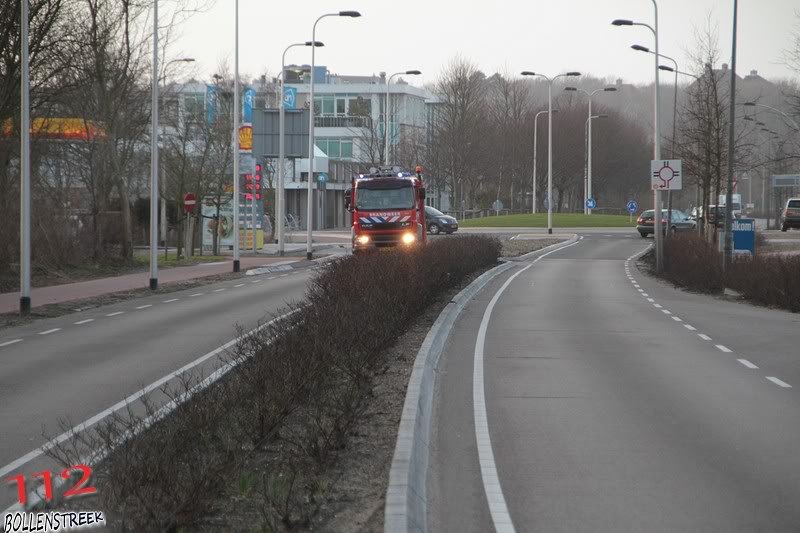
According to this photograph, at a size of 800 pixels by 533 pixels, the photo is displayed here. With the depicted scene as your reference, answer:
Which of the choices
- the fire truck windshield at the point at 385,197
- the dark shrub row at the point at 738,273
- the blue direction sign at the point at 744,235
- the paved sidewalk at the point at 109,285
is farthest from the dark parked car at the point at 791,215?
the fire truck windshield at the point at 385,197

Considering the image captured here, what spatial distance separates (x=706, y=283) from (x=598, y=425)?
22.7 m

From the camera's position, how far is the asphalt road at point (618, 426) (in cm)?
785

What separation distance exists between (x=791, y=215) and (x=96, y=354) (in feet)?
221

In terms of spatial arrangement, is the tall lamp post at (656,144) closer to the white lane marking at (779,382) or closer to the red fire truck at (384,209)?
the red fire truck at (384,209)

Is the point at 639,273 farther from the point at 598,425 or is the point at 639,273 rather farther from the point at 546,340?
the point at 598,425

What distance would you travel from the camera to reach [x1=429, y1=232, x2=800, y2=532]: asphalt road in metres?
7.85

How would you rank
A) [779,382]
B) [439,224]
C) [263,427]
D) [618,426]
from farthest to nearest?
[439,224] → [779,382] → [618,426] → [263,427]

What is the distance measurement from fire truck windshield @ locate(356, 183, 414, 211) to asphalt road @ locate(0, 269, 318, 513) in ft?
27.0

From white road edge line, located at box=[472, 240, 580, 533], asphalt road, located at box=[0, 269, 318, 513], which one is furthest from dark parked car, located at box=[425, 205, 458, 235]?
white road edge line, located at box=[472, 240, 580, 533]

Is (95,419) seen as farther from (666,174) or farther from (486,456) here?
(666,174)

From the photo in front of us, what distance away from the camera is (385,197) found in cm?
3806

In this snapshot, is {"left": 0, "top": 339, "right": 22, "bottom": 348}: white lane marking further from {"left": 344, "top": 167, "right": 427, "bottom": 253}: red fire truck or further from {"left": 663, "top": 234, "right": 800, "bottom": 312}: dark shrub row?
{"left": 344, "top": 167, "right": 427, "bottom": 253}: red fire truck

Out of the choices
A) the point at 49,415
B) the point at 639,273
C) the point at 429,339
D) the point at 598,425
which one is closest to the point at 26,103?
the point at 429,339

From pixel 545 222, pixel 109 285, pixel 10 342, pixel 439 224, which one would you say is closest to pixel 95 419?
pixel 10 342
